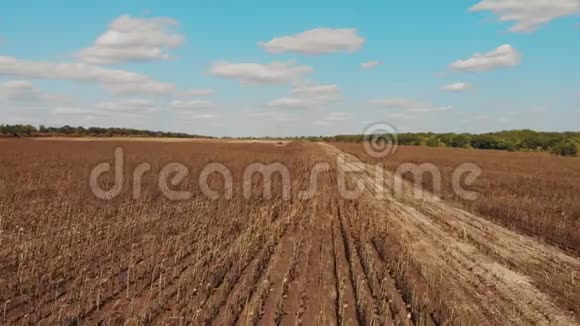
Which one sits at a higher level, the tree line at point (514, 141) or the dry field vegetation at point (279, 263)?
the tree line at point (514, 141)

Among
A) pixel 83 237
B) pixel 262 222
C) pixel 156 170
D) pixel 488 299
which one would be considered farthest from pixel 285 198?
pixel 156 170

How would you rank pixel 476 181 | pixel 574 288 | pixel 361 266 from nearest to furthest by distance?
pixel 574 288 → pixel 361 266 → pixel 476 181

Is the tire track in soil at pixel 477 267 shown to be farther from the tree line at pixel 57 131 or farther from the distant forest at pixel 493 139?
the tree line at pixel 57 131

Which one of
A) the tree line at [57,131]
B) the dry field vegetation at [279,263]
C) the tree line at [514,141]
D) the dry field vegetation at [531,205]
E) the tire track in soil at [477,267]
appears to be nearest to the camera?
the dry field vegetation at [279,263]

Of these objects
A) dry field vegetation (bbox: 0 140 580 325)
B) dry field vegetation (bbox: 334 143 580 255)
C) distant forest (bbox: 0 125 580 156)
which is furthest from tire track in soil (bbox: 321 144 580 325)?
distant forest (bbox: 0 125 580 156)

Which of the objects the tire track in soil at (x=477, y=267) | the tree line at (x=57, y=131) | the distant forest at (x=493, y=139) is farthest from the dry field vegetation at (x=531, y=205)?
the tree line at (x=57, y=131)

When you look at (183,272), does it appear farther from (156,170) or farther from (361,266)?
(156,170)

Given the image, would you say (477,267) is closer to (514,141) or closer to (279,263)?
(279,263)

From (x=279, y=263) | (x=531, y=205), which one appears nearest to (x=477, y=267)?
(x=279, y=263)
